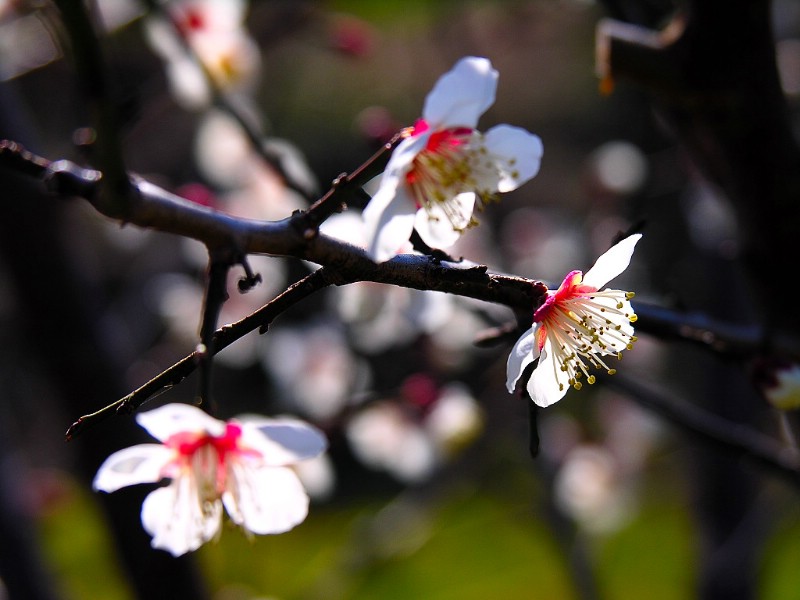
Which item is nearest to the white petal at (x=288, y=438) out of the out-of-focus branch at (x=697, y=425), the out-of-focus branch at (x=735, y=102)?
the out-of-focus branch at (x=697, y=425)

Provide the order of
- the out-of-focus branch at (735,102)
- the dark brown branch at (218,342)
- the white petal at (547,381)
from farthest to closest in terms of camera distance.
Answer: the out-of-focus branch at (735,102), the white petal at (547,381), the dark brown branch at (218,342)

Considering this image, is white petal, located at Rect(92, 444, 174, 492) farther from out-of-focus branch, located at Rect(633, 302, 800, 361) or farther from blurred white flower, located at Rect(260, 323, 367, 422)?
blurred white flower, located at Rect(260, 323, 367, 422)

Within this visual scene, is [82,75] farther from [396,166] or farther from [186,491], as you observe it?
[186,491]

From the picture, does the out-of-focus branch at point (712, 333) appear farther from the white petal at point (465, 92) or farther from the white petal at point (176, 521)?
the white petal at point (176, 521)

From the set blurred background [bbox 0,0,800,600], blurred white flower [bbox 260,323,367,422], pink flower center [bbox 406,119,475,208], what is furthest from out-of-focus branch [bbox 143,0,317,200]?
blurred white flower [bbox 260,323,367,422]

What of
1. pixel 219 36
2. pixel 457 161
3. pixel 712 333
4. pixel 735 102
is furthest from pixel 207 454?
pixel 219 36

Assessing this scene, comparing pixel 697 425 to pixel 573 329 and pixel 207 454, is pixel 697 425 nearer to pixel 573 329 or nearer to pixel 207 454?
pixel 573 329
